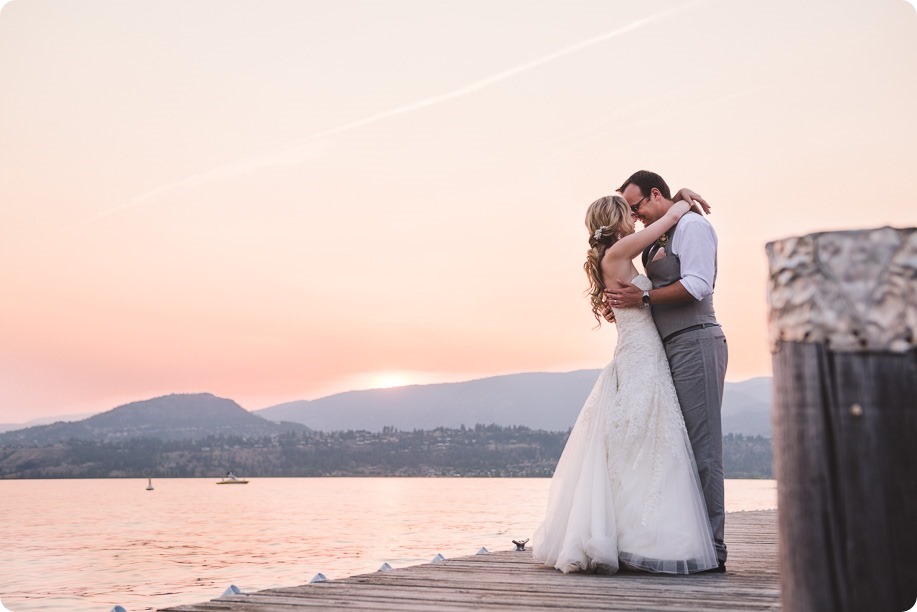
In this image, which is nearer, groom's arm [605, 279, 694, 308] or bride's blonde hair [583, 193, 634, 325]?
groom's arm [605, 279, 694, 308]

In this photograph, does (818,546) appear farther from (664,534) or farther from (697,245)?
(697,245)

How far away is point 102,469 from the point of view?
18825 centimetres

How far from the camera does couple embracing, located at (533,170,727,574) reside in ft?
16.1

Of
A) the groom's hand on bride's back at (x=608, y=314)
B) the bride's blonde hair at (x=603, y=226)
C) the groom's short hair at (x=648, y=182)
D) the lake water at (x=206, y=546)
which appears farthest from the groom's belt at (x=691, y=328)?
the lake water at (x=206, y=546)

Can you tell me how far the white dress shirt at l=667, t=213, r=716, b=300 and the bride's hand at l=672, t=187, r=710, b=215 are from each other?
0.13 meters

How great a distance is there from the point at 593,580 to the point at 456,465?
169m

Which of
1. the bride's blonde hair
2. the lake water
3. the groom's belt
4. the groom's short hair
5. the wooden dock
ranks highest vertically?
the groom's short hair

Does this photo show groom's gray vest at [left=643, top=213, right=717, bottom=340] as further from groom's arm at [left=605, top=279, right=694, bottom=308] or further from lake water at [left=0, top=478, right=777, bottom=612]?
lake water at [left=0, top=478, right=777, bottom=612]

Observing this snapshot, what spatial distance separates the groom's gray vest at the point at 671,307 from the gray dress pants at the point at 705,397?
7cm

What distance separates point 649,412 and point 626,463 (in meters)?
0.34

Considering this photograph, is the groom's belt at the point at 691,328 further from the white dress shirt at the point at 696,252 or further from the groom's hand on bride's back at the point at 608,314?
the groom's hand on bride's back at the point at 608,314

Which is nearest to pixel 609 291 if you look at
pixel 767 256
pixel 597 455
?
pixel 597 455

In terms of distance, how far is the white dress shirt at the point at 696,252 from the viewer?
515 centimetres

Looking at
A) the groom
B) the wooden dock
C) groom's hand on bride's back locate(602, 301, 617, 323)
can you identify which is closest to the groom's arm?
the groom
